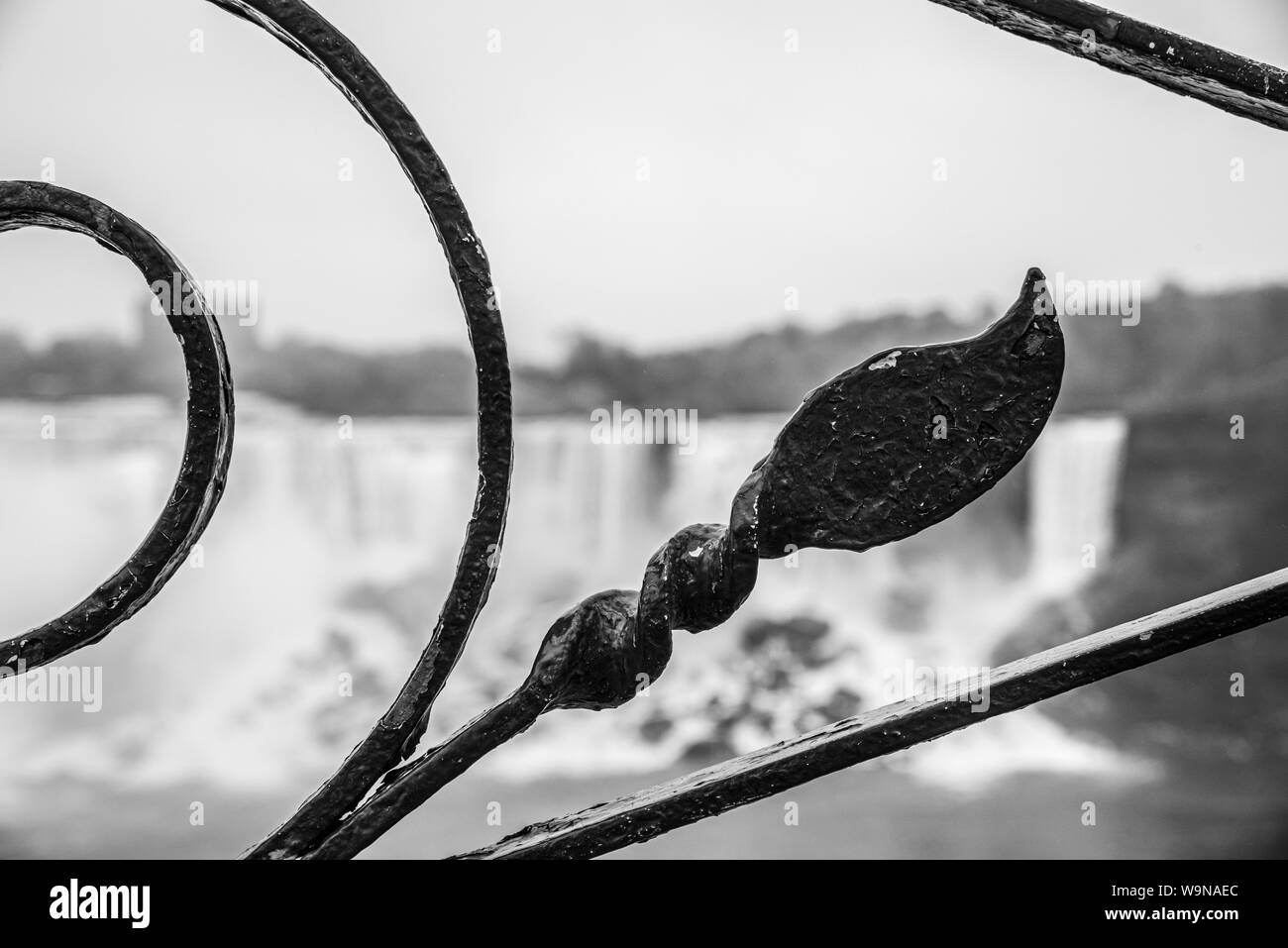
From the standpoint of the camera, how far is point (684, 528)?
35 cm

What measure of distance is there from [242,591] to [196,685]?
1.65 feet

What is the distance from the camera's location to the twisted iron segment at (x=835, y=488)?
34cm

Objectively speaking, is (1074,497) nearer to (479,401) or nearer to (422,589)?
(422,589)

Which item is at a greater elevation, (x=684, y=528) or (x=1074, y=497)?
(x=1074, y=497)

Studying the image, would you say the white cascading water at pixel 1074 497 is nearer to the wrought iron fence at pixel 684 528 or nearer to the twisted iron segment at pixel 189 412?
the wrought iron fence at pixel 684 528

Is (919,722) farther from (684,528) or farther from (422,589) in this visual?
(422,589)

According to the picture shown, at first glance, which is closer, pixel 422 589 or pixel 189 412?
pixel 189 412

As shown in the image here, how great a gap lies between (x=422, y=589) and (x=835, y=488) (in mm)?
4214

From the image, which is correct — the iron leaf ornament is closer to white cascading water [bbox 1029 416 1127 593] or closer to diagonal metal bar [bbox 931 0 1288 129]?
diagonal metal bar [bbox 931 0 1288 129]

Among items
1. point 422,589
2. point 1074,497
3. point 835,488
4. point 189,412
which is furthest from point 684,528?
point 1074,497

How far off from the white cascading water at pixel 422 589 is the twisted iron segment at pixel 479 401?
3612 mm

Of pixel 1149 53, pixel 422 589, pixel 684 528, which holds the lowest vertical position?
pixel 422 589

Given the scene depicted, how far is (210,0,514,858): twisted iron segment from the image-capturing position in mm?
352

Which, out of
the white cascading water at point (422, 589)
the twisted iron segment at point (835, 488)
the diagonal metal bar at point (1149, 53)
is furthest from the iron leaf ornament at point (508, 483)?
the white cascading water at point (422, 589)
